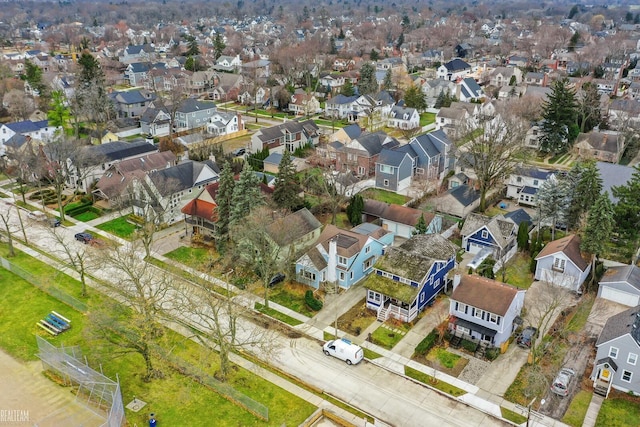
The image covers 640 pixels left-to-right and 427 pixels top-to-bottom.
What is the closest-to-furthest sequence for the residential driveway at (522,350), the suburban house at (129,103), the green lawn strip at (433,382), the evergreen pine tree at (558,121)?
→ the green lawn strip at (433,382)
the residential driveway at (522,350)
the evergreen pine tree at (558,121)
the suburban house at (129,103)

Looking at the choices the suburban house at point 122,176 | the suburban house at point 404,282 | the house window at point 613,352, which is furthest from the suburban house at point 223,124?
the house window at point 613,352

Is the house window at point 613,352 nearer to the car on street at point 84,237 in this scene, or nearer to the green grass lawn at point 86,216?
the car on street at point 84,237

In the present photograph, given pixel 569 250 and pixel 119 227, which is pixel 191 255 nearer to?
pixel 119 227

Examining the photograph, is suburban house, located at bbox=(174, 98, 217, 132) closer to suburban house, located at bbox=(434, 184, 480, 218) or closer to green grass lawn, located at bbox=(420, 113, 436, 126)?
green grass lawn, located at bbox=(420, 113, 436, 126)

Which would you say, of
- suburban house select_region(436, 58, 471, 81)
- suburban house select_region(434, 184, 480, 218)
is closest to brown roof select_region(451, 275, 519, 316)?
suburban house select_region(434, 184, 480, 218)

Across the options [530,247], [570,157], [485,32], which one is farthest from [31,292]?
[485,32]

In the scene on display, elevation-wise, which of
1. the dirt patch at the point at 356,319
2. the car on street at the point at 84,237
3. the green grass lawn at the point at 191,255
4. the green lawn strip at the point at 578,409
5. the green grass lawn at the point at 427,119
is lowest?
the green grass lawn at the point at 427,119

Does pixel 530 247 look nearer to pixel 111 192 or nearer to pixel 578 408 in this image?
pixel 578 408

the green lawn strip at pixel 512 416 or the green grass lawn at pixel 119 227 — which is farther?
the green grass lawn at pixel 119 227
